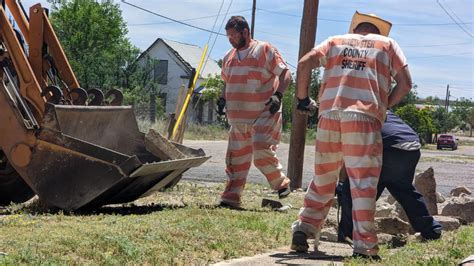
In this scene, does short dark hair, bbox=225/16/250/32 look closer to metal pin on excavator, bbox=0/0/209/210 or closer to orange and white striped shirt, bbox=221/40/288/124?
orange and white striped shirt, bbox=221/40/288/124

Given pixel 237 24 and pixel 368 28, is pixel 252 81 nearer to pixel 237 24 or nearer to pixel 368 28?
pixel 237 24

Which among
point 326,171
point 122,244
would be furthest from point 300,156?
point 122,244

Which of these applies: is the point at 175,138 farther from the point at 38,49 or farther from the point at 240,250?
the point at 240,250

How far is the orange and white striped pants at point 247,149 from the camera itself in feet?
28.1

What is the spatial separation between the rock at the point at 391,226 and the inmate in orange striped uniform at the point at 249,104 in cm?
181

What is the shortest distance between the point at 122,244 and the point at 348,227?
7.55 ft

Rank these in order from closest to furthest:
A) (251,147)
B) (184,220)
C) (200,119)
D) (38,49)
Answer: (184,220)
(38,49)
(251,147)
(200,119)

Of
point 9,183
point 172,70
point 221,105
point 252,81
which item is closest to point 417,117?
point 172,70

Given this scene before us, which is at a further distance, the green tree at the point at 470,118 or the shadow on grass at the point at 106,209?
the green tree at the point at 470,118

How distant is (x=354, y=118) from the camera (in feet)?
18.9

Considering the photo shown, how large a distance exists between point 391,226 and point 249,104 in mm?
2126

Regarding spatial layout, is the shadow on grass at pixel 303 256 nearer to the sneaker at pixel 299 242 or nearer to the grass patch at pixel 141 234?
the sneaker at pixel 299 242

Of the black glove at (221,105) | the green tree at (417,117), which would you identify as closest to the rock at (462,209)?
the black glove at (221,105)

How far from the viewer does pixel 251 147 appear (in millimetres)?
8641
